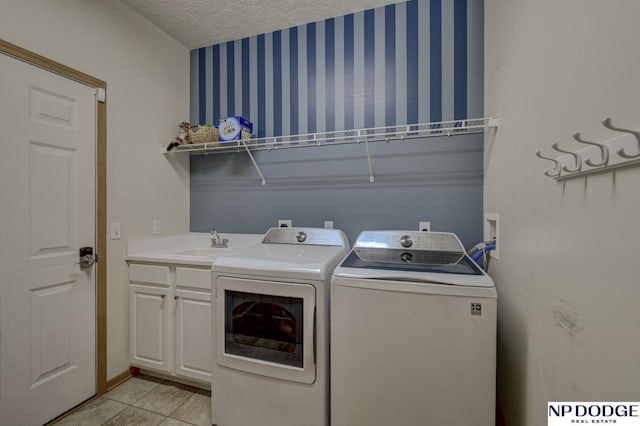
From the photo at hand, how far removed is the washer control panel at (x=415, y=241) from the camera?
1606 millimetres

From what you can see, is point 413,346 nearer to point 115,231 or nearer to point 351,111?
point 351,111

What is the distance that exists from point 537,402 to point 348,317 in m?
0.76

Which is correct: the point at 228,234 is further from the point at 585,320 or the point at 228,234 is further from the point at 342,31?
the point at 585,320

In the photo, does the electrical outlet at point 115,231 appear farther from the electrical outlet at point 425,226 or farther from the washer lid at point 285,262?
the electrical outlet at point 425,226

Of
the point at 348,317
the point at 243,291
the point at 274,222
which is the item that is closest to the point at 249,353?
the point at 243,291

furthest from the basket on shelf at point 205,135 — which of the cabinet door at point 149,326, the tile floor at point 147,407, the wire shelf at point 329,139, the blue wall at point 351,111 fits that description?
the tile floor at point 147,407

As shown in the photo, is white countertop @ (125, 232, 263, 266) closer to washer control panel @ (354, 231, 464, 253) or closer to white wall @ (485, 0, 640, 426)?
washer control panel @ (354, 231, 464, 253)

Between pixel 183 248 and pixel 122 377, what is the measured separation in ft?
3.37

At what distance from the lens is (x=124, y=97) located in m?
1.96

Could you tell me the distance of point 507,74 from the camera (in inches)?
52.1

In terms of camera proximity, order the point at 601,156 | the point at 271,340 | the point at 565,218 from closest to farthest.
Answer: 1. the point at 601,156
2. the point at 565,218
3. the point at 271,340

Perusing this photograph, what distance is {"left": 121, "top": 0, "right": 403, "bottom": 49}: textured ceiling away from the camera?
1.95 meters

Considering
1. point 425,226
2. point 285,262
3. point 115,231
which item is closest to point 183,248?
point 115,231

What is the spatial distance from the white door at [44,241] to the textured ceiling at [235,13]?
892mm
